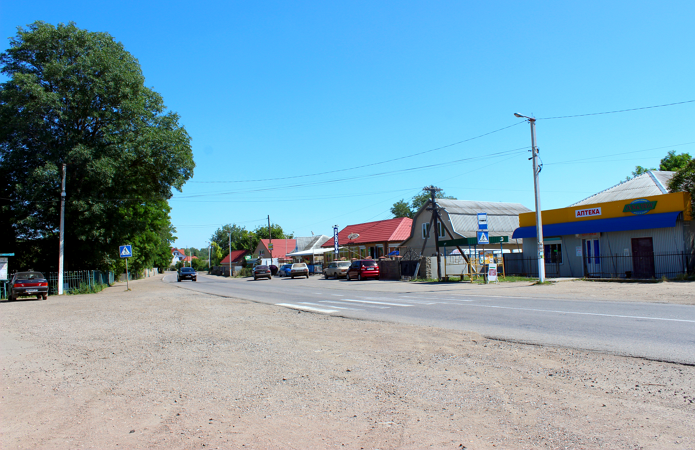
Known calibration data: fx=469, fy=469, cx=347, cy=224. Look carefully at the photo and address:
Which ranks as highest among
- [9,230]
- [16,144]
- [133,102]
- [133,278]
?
[133,102]

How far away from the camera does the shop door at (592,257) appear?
28.8m

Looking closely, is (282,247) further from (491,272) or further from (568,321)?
(568,321)

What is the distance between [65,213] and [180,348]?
2715 cm

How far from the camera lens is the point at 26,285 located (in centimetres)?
2645

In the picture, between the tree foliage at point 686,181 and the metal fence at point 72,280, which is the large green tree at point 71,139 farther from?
the tree foliage at point 686,181

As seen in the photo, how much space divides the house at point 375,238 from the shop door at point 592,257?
82.4 feet

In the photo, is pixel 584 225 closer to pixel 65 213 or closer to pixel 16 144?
pixel 65 213

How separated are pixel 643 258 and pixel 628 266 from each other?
1.01 metres

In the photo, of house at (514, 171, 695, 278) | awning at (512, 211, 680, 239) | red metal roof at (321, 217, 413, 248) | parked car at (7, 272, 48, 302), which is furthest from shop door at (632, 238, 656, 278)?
parked car at (7, 272, 48, 302)

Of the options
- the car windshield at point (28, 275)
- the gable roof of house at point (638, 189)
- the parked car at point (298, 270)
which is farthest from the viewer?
the parked car at point (298, 270)

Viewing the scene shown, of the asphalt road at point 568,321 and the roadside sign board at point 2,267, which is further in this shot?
the roadside sign board at point 2,267

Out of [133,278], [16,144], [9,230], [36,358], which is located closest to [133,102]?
[16,144]

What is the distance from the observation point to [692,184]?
1003 inches

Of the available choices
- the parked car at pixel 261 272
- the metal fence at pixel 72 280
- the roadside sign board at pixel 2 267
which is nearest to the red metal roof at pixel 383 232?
the parked car at pixel 261 272
